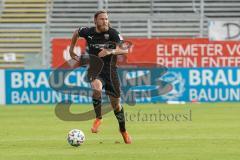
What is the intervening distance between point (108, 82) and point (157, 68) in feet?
48.6

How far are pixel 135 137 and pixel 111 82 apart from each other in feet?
4.04

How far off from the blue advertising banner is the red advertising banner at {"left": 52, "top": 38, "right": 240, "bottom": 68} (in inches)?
102

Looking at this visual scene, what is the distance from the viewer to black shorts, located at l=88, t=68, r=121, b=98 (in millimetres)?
14992

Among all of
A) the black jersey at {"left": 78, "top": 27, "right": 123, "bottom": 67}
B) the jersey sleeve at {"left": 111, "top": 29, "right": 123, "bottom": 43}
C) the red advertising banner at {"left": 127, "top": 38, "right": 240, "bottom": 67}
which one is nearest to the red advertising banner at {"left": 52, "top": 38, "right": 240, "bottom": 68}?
the red advertising banner at {"left": 127, "top": 38, "right": 240, "bottom": 67}

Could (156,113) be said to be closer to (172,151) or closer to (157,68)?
(157,68)

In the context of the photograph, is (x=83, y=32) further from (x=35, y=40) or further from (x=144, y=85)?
(x=35, y=40)

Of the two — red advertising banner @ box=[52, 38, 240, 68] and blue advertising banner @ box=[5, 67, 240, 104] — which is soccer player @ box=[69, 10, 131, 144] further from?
red advertising banner @ box=[52, 38, 240, 68]

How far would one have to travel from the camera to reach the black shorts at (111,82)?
1499cm

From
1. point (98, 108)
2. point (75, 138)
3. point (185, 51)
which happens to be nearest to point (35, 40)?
point (185, 51)

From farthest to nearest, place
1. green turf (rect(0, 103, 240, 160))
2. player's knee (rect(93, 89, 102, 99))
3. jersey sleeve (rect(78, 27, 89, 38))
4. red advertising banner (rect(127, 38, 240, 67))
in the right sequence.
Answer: red advertising banner (rect(127, 38, 240, 67)) < player's knee (rect(93, 89, 102, 99)) < jersey sleeve (rect(78, 27, 89, 38)) < green turf (rect(0, 103, 240, 160))

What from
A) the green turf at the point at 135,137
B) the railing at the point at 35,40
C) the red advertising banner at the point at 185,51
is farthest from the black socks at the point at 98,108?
the railing at the point at 35,40

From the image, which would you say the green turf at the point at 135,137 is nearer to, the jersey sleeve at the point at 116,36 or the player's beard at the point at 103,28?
the jersey sleeve at the point at 116,36

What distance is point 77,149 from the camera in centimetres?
1321

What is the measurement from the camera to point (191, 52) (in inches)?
1288
